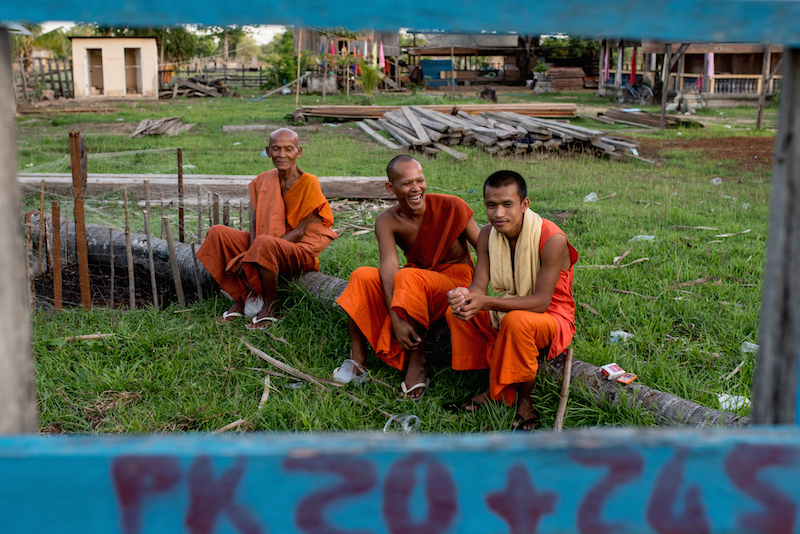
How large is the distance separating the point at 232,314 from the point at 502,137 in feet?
23.4

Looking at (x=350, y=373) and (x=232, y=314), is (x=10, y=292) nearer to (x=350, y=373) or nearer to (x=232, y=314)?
(x=350, y=373)

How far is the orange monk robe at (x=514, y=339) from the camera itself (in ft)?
9.95

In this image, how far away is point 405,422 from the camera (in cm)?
305

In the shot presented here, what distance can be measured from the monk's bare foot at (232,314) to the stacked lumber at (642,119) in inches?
555

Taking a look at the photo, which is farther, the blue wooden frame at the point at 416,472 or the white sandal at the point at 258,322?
the white sandal at the point at 258,322

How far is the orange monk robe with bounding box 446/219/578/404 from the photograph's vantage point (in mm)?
3031

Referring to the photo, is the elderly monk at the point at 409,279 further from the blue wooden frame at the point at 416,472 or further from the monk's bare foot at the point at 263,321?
the blue wooden frame at the point at 416,472

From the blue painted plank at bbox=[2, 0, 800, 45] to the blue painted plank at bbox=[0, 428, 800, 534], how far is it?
1.71 feet

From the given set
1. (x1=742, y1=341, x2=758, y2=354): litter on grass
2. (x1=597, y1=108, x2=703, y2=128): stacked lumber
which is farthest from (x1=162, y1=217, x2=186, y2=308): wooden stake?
(x1=597, y1=108, x2=703, y2=128): stacked lumber

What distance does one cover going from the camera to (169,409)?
10.5ft

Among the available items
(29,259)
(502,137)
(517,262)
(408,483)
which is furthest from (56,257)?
(502,137)

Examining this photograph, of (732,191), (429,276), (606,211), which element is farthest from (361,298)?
(732,191)

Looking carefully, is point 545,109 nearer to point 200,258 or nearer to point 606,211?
point 606,211

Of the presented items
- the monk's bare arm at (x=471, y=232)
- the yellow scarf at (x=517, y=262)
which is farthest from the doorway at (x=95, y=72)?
the yellow scarf at (x=517, y=262)
